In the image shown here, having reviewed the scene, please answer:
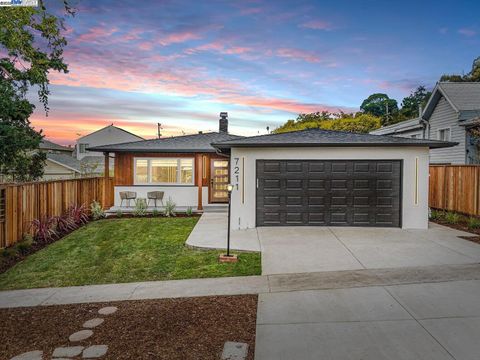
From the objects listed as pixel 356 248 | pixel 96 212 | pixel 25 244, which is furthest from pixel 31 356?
pixel 96 212

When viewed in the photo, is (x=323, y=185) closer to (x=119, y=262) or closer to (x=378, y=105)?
(x=119, y=262)

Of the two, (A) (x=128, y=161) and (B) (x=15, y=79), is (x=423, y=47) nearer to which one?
(A) (x=128, y=161)

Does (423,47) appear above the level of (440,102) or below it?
above

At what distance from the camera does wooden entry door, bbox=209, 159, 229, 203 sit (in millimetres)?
15023

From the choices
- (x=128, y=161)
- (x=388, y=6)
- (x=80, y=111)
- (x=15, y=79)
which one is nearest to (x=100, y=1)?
(x=15, y=79)

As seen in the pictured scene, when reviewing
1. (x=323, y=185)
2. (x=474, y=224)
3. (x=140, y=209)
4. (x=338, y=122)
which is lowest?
(x=474, y=224)

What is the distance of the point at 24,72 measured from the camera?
1106 centimetres

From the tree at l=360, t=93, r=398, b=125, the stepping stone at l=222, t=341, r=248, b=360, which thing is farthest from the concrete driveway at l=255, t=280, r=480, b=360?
the tree at l=360, t=93, r=398, b=125

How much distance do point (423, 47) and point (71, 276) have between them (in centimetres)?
1637

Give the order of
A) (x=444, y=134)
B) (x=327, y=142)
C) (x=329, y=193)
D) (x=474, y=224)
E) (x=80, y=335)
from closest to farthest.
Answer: (x=80, y=335) → (x=327, y=142) → (x=474, y=224) → (x=329, y=193) → (x=444, y=134)

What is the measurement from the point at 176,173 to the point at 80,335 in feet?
36.7

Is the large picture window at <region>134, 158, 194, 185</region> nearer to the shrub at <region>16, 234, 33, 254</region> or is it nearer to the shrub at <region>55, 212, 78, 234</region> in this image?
the shrub at <region>55, 212, 78, 234</region>

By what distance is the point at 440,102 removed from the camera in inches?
733

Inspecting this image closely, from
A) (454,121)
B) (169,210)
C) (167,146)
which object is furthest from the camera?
(454,121)
